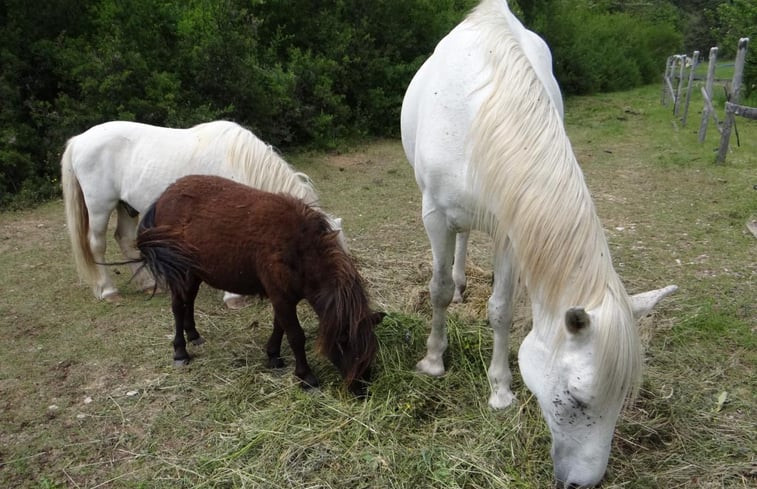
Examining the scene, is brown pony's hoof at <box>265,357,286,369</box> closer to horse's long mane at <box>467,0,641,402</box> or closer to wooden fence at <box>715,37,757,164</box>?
horse's long mane at <box>467,0,641,402</box>

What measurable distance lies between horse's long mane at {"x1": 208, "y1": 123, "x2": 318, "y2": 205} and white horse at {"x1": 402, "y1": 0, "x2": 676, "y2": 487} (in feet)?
4.47

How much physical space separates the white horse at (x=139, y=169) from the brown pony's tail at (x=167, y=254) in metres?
0.92

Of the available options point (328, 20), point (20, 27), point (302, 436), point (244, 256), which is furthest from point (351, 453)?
point (328, 20)

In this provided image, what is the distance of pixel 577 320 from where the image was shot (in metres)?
1.78

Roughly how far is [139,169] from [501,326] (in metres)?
2.88

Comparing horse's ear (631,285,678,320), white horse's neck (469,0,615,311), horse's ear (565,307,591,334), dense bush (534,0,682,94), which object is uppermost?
white horse's neck (469,0,615,311)

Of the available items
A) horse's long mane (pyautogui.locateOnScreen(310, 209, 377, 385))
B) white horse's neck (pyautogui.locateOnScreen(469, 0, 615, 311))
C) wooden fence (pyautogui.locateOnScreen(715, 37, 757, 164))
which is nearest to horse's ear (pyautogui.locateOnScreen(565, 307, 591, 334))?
white horse's neck (pyautogui.locateOnScreen(469, 0, 615, 311))

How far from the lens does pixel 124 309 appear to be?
4051mm

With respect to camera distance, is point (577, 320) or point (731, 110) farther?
point (731, 110)

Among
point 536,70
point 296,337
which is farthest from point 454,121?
point 296,337

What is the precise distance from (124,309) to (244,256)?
5.60 feet

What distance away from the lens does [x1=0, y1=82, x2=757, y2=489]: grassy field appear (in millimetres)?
2402

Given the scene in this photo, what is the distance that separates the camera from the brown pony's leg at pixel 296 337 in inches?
113

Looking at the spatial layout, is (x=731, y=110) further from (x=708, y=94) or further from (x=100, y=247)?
(x=100, y=247)
